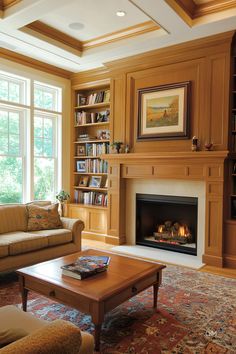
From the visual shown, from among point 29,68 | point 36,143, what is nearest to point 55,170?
point 36,143

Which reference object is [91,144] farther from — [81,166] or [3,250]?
[3,250]

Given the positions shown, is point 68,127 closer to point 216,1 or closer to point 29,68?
point 29,68

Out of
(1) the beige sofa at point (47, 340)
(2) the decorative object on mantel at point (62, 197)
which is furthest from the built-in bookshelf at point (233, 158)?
(1) the beige sofa at point (47, 340)

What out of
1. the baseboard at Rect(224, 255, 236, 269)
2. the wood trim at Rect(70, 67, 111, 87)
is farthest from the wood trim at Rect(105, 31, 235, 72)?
the baseboard at Rect(224, 255, 236, 269)

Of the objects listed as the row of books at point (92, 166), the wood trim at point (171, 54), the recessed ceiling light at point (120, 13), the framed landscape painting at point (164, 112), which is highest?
the recessed ceiling light at point (120, 13)

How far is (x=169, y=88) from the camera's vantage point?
460 centimetres

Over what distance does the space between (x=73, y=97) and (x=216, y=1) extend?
129 inches

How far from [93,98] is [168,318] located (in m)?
4.36

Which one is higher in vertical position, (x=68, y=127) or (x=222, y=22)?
(x=222, y=22)

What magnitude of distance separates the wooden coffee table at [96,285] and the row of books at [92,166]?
2.97 meters

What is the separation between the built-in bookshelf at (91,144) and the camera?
5.68 meters

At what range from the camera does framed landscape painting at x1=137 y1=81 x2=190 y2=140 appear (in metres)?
4.45

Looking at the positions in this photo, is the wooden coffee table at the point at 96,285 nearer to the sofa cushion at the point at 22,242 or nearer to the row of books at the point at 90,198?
the sofa cushion at the point at 22,242

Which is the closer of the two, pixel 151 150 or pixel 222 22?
pixel 222 22
